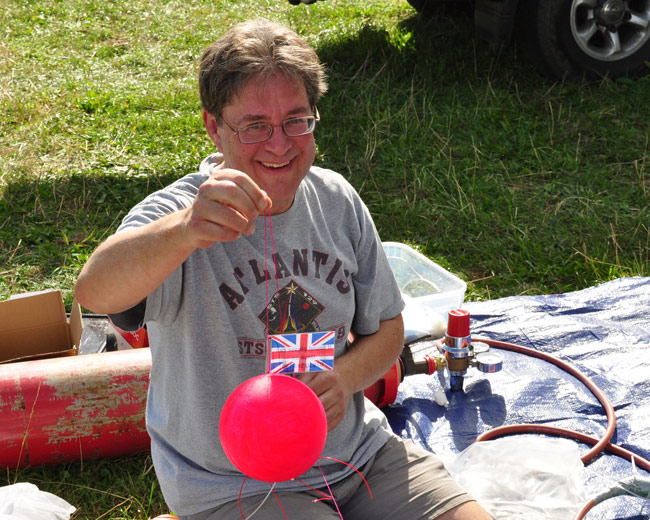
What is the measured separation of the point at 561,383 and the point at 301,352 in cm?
169

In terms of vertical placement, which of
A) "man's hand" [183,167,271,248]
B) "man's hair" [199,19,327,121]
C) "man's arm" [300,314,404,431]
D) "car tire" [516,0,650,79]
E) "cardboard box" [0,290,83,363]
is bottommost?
"cardboard box" [0,290,83,363]

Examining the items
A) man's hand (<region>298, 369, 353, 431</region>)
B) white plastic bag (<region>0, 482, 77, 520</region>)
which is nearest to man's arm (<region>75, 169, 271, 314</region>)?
man's hand (<region>298, 369, 353, 431</region>)

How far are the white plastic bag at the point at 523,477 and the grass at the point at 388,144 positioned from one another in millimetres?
1141

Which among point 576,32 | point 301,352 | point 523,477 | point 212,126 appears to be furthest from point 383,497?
point 576,32

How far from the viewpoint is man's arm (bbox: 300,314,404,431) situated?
169 centimetres

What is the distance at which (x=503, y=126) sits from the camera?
5.08 meters

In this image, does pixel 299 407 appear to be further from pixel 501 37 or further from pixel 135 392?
pixel 501 37

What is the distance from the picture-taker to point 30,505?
224cm

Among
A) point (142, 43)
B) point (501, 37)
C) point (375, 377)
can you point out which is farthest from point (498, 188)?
point (142, 43)

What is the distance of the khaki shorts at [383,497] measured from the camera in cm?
169

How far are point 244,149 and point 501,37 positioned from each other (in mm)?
3875

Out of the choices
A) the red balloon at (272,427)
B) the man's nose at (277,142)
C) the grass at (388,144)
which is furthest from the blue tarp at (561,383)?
the man's nose at (277,142)

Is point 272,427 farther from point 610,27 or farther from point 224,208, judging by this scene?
point 610,27

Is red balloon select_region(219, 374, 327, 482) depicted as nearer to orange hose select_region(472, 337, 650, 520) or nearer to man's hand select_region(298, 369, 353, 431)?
man's hand select_region(298, 369, 353, 431)
